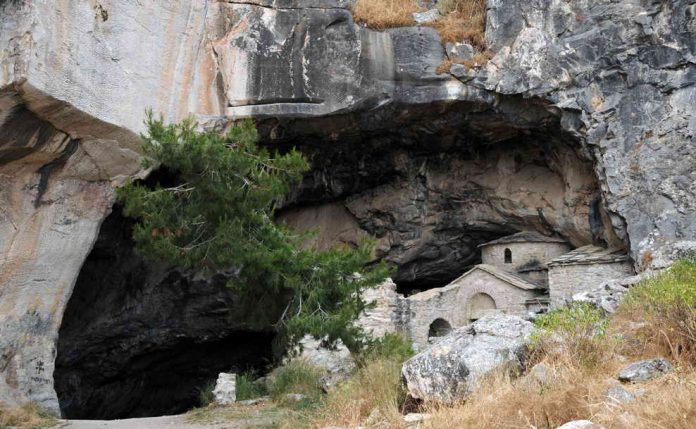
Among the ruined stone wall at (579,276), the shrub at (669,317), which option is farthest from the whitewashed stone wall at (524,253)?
the shrub at (669,317)

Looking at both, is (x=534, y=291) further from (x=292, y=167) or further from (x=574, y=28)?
(x=292, y=167)

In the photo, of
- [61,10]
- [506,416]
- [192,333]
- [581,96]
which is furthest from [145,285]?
[506,416]

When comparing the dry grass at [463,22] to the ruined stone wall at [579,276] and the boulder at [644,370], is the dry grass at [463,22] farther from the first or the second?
the boulder at [644,370]

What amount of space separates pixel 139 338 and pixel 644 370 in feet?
47.9

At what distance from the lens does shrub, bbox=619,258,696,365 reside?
5457 mm

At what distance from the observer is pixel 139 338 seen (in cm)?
1759

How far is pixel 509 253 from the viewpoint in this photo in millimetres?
17859

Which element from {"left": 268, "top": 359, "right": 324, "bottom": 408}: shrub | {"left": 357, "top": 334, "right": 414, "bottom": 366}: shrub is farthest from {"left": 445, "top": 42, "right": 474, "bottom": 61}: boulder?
{"left": 268, "top": 359, "right": 324, "bottom": 408}: shrub

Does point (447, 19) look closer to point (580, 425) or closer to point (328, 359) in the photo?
point (328, 359)

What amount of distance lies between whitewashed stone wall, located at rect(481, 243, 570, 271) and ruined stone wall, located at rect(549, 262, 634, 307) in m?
1.76

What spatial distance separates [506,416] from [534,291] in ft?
40.6

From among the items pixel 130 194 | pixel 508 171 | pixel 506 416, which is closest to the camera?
pixel 506 416

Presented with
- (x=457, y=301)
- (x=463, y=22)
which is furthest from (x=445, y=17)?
(x=457, y=301)

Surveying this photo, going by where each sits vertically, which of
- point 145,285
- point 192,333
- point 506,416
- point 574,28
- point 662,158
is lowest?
point 506,416
